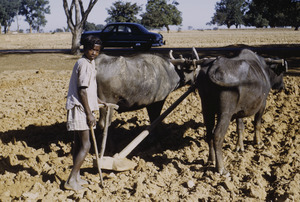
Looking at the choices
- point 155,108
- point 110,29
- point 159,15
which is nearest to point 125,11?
point 159,15

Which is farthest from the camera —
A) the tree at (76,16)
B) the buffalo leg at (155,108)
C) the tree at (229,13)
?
the tree at (229,13)

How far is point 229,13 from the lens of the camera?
315 ft

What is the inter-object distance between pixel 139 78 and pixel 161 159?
1351 millimetres

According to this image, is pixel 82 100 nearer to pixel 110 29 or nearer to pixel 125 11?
pixel 110 29

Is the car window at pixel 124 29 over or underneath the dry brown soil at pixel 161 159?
over

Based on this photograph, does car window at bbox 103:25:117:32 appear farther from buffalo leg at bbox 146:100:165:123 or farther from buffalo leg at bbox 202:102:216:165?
buffalo leg at bbox 202:102:216:165

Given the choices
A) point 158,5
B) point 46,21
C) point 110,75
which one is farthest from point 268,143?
point 46,21

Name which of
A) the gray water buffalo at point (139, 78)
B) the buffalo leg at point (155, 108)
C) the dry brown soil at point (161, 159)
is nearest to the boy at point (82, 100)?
the dry brown soil at point (161, 159)

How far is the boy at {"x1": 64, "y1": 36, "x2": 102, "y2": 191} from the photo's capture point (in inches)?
134

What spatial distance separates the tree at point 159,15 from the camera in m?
61.2

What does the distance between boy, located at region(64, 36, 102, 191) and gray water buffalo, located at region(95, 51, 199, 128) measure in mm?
1020

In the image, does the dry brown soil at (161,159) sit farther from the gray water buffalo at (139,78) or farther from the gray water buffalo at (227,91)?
the gray water buffalo at (139,78)

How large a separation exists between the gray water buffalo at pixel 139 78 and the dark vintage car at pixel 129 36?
13.7 metres

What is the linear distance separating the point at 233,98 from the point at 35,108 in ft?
17.2
